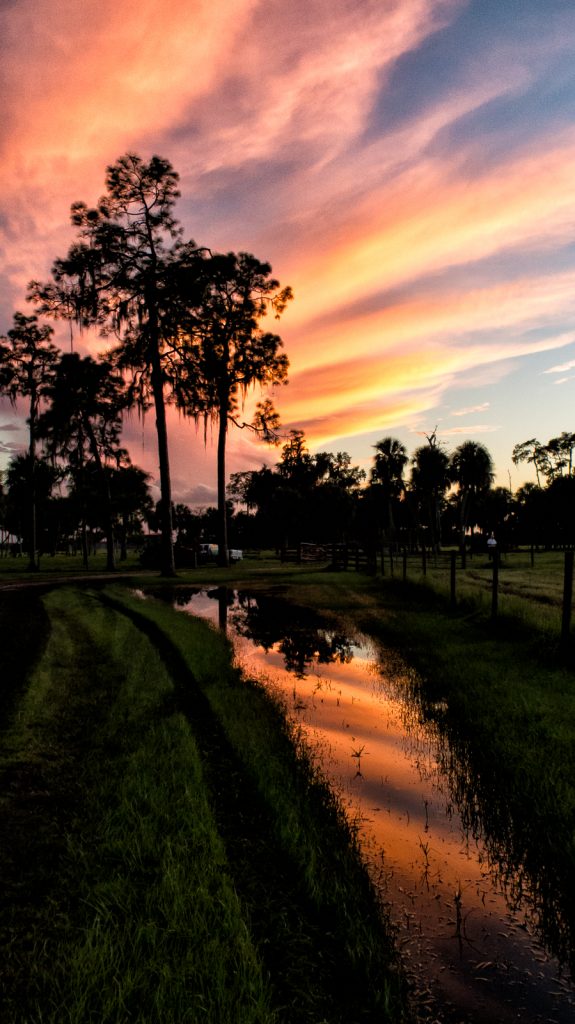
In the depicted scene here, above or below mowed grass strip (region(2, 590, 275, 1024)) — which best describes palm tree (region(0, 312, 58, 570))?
above

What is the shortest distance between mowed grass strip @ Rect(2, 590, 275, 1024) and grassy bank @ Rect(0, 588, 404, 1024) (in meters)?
0.01

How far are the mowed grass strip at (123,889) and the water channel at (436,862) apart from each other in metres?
1.05

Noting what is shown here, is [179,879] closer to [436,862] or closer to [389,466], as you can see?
[436,862]

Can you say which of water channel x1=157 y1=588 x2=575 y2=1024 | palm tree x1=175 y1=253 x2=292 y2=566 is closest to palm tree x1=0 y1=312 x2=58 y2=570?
palm tree x1=175 y1=253 x2=292 y2=566

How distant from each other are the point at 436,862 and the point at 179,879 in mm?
1842

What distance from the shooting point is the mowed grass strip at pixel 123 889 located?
2629mm

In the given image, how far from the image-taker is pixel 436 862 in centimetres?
397

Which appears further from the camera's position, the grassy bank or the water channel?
the water channel

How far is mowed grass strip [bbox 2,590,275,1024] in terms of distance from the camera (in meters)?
2.63

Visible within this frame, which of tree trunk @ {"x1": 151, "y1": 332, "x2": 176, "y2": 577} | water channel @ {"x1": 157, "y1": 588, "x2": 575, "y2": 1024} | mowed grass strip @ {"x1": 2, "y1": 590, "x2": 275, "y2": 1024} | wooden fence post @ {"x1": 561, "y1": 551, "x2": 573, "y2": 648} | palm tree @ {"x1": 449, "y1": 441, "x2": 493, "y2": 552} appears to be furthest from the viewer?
palm tree @ {"x1": 449, "y1": 441, "x2": 493, "y2": 552}

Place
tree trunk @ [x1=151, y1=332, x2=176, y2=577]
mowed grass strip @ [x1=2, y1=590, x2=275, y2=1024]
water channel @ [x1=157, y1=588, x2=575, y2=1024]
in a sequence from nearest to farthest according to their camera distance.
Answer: mowed grass strip @ [x1=2, y1=590, x2=275, y2=1024] < water channel @ [x1=157, y1=588, x2=575, y2=1024] < tree trunk @ [x1=151, y1=332, x2=176, y2=577]

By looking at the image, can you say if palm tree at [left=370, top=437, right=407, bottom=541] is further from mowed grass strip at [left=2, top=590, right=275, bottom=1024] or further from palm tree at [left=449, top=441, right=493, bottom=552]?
mowed grass strip at [left=2, top=590, right=275, bottom=1024]

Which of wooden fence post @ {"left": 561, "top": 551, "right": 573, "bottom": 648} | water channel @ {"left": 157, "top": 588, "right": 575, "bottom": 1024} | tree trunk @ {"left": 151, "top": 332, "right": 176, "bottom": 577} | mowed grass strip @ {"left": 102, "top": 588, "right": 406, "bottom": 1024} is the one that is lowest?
water channel @ {"left": 157, "top": 588, "right": 575, "bottom": 1024}

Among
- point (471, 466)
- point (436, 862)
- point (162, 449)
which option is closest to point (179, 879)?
point (436, 862)
